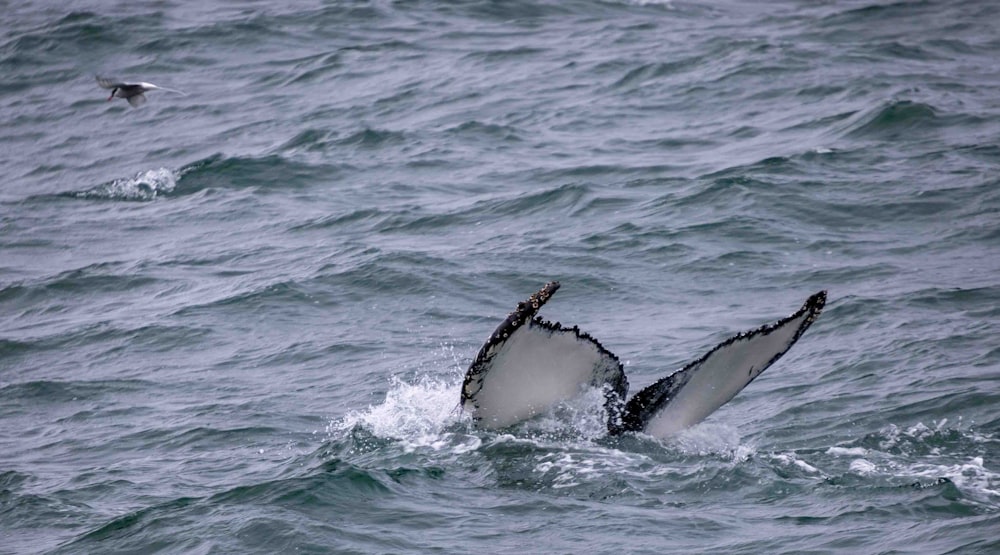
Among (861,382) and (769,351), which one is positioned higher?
(769,351)

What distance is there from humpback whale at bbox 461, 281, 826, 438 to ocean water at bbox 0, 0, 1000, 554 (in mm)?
303

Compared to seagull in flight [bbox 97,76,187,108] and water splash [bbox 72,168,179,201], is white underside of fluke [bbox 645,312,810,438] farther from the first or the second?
water splash [bbox 72,168,179,201]

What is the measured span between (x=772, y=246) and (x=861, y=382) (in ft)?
12.7

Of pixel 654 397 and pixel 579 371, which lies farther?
pixel 654 397

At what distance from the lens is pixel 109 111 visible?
2473 cm

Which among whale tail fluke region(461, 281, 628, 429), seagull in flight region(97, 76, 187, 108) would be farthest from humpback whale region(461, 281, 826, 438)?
seagull in flight region(97, 76, 187, 108)

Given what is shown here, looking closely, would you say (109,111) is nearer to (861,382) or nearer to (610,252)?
(610,252)

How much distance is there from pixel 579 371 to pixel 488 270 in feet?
20.0

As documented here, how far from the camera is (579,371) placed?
8.55 meters

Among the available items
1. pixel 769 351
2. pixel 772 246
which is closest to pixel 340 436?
pixel 769 351

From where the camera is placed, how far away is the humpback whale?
8.16 meters

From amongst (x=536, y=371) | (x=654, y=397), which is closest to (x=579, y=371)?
(x=536, y=371)

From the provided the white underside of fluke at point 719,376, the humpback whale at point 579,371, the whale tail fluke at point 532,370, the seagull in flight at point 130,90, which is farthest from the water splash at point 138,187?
the white underside of fluke at point 719,376

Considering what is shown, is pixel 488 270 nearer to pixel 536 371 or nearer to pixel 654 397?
pixel 654 397
